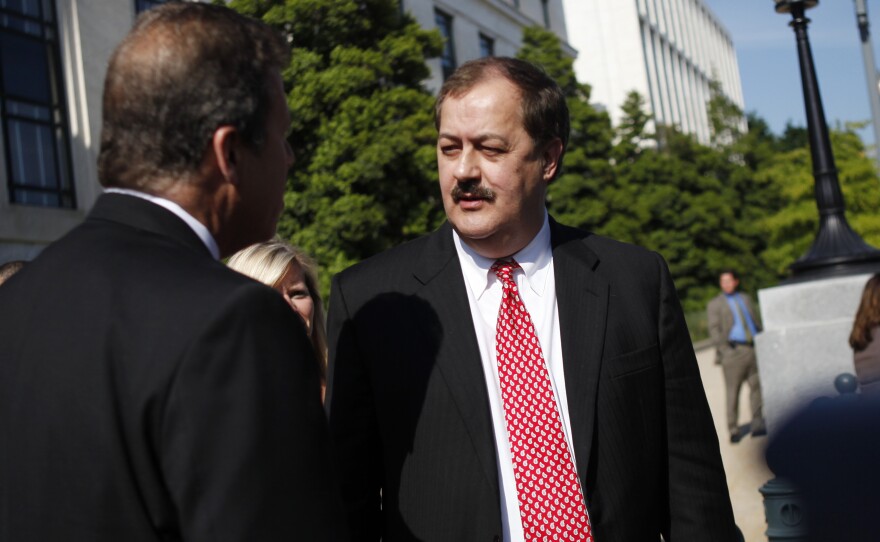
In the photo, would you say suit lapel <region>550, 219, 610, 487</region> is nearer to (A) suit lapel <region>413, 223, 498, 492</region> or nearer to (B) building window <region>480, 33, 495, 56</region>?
(A) suit lapel <region>413, 223, 498, 492</region>

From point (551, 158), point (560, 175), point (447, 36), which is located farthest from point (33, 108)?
point (447, 36)

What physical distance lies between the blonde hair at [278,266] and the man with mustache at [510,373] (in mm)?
1099

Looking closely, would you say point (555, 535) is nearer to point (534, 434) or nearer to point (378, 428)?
point (534, 434)

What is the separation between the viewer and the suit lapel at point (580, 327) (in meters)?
2.87

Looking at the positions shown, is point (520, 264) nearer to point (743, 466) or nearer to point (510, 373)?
point (510, 373)

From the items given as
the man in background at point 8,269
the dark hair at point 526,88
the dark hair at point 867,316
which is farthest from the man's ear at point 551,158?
the dark hair at point 867,316

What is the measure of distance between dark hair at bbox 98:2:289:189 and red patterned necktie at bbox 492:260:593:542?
135 centimetres

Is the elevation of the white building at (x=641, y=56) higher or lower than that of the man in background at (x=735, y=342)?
higher

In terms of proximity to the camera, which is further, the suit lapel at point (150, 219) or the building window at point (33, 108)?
the building window at point (33, 108)

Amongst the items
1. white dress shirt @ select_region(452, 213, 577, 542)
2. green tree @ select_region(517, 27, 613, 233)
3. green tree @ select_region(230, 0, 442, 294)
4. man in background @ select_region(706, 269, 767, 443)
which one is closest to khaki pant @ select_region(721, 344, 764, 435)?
man in background @ select_region(706, 269, 767, 443)

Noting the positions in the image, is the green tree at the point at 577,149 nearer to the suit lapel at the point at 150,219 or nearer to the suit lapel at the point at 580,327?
the suit lapel at the point at 580,327

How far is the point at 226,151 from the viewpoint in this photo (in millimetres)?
1814

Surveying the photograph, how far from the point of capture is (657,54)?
6338cm

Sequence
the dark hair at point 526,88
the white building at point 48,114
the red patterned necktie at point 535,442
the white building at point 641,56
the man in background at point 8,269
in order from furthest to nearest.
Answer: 1. the white building at point 641,56
2. the white building at point 48,114
3. the man in background at point 8,269
4. the dark hair at point 526,88
5. the red patterned necktie at point 535,442
